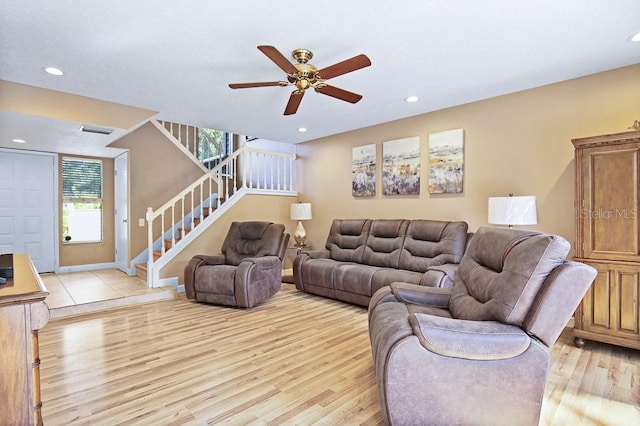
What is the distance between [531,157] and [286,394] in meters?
3.52

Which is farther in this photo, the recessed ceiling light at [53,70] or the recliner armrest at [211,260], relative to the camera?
the recliner armrest at [211,260]

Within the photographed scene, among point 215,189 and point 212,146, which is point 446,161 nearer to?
point 215,189

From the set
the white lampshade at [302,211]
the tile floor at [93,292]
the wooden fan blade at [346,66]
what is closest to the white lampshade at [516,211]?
the wooden fan blade at [346,66]

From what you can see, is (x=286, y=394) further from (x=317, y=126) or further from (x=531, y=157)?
(x=317, y=126)

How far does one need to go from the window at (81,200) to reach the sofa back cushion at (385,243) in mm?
5109

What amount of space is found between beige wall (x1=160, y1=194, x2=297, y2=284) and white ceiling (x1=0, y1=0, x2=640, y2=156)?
2.12 meters

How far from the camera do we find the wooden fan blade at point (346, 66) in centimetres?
236

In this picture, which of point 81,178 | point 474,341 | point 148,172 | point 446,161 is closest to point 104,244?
point 81,178

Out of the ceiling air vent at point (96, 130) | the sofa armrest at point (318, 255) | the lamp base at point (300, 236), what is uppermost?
the ceiling air vent at point (96, 130)

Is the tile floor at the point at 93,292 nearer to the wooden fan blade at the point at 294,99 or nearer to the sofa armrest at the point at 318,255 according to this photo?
the sofa armrest at the point at 318,255

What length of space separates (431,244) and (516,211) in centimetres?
105

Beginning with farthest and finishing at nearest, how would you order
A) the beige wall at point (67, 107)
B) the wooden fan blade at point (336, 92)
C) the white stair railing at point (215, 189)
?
the white stair railing at point (215, 189) < the beige wall at point (67, 107) < the wooden fan blade at point (336, 92)

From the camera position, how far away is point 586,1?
83.7 inches

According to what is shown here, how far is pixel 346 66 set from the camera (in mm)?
2469
